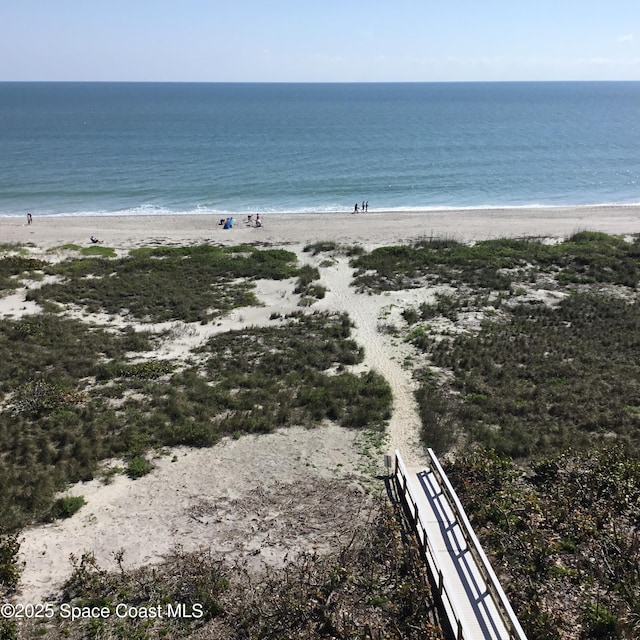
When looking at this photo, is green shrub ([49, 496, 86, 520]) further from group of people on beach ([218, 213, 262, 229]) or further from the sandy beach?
group of people on beach ([218, 213, 262, 229])

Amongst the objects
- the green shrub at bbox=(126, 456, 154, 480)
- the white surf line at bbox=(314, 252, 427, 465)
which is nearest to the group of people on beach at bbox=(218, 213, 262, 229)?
the white surf line at bbox=(314, 252, 427, 465)

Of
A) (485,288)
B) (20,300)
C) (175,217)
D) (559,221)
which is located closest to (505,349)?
(485,288)

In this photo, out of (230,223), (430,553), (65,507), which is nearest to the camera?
(430,553)

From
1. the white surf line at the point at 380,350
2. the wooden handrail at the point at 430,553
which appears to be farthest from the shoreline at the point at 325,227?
the wooden handrail at the point at 430,553

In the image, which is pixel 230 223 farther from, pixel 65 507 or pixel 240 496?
pixel 65 507

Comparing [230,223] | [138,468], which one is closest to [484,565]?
[138,468]
